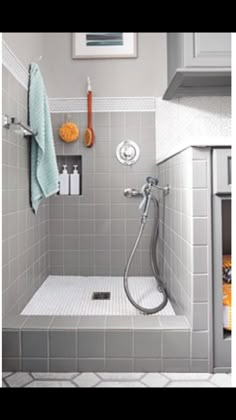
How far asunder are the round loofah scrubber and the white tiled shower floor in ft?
3.23

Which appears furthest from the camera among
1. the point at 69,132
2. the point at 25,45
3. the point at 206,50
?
the point at 69,132

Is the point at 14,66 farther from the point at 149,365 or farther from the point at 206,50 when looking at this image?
the point at 149,365

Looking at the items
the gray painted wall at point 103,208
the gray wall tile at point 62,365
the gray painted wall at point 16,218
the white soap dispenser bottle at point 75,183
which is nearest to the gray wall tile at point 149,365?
the gray wall tile at point 62,365

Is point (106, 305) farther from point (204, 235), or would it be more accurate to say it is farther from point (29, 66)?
point (29, 66)

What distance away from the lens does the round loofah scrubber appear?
7.92 feet

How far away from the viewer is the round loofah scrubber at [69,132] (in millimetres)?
2414

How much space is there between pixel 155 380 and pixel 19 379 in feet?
1.62

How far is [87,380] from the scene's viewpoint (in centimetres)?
126

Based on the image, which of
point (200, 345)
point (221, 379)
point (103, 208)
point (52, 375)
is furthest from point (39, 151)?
point (221, 379)

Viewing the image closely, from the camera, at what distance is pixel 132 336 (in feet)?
4.37

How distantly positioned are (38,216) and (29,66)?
886 mm

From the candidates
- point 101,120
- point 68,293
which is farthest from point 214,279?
point 101,120
